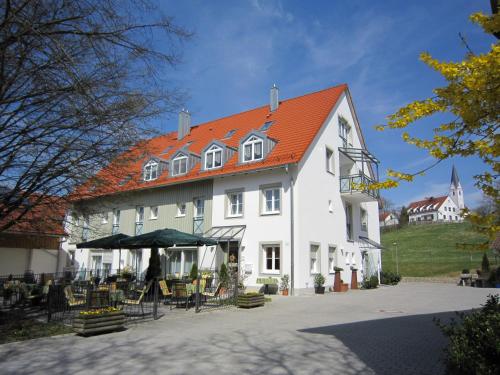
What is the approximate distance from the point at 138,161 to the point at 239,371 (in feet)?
18.1

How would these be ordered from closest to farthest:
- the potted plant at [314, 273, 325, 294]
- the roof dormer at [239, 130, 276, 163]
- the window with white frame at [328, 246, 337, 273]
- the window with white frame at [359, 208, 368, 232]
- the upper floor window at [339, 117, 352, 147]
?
the potted plant at [314, 273, 325, 294] → the roof dormer at [239, 130, 276, 163] → the window with white frame at [328, 246, 337, 273] → the upper floor window at [339, 117, 352, 147] → the window with white frame at [359, 208, 368, 232]

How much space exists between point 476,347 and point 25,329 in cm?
932

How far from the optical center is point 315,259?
21.3 m

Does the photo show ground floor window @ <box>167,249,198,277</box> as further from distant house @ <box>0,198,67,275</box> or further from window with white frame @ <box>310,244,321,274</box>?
window with white frame @ <box>310,244,321,274</box>

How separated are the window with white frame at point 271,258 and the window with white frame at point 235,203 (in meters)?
2.65

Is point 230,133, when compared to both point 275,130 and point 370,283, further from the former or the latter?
point 370,283

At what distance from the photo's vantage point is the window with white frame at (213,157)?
77.8 ft

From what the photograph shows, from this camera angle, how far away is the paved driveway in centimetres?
650

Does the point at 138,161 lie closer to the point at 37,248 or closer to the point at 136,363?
the point at 136,363

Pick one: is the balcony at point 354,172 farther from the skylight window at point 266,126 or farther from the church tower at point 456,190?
the church tower at point 456,190

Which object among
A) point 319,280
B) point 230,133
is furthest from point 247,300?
point 230,133

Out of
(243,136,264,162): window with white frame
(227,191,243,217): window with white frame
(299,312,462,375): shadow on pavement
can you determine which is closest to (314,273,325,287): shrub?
(227,191,243,217): window with white frame

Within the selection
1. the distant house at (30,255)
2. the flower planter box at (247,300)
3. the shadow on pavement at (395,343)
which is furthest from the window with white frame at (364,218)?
the distant house at (30,255)

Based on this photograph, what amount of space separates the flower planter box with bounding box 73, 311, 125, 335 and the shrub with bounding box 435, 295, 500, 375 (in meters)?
7.05
